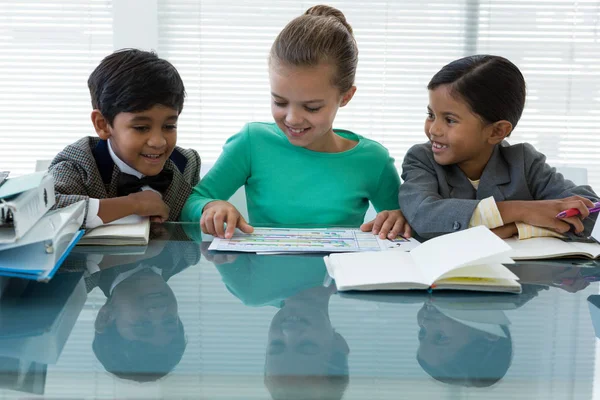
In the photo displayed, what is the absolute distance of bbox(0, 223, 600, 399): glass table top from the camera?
64 cm

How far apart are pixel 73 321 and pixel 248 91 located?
2553 millimetres

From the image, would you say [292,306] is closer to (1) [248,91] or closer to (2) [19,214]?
(2) [19,214]

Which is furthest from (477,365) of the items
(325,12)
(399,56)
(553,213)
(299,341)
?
(399,56)

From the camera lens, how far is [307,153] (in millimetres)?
1619

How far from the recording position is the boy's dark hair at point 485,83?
1.45 m

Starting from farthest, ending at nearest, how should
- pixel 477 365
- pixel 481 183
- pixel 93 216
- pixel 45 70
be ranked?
1. pixel 45 70
2. pixel 481 183
3. pixel 93 216
4. pixel 477 365

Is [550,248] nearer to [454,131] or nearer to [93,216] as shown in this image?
[454,131]

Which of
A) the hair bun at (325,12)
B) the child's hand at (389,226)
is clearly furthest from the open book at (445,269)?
the hair bun at (325,12)

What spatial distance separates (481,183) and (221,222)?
23.7 inches

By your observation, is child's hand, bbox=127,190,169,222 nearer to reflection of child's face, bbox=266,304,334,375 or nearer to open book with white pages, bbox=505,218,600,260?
reflection of child's face, bbox=266,304,334,375

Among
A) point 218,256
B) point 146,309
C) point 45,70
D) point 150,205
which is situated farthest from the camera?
point 45,70

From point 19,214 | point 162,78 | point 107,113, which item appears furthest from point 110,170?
point 19,214

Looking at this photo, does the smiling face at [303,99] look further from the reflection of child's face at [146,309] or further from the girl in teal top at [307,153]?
the reflection of child's face at [146,309]

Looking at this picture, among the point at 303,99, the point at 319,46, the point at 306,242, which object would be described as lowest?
the point at 306,242
